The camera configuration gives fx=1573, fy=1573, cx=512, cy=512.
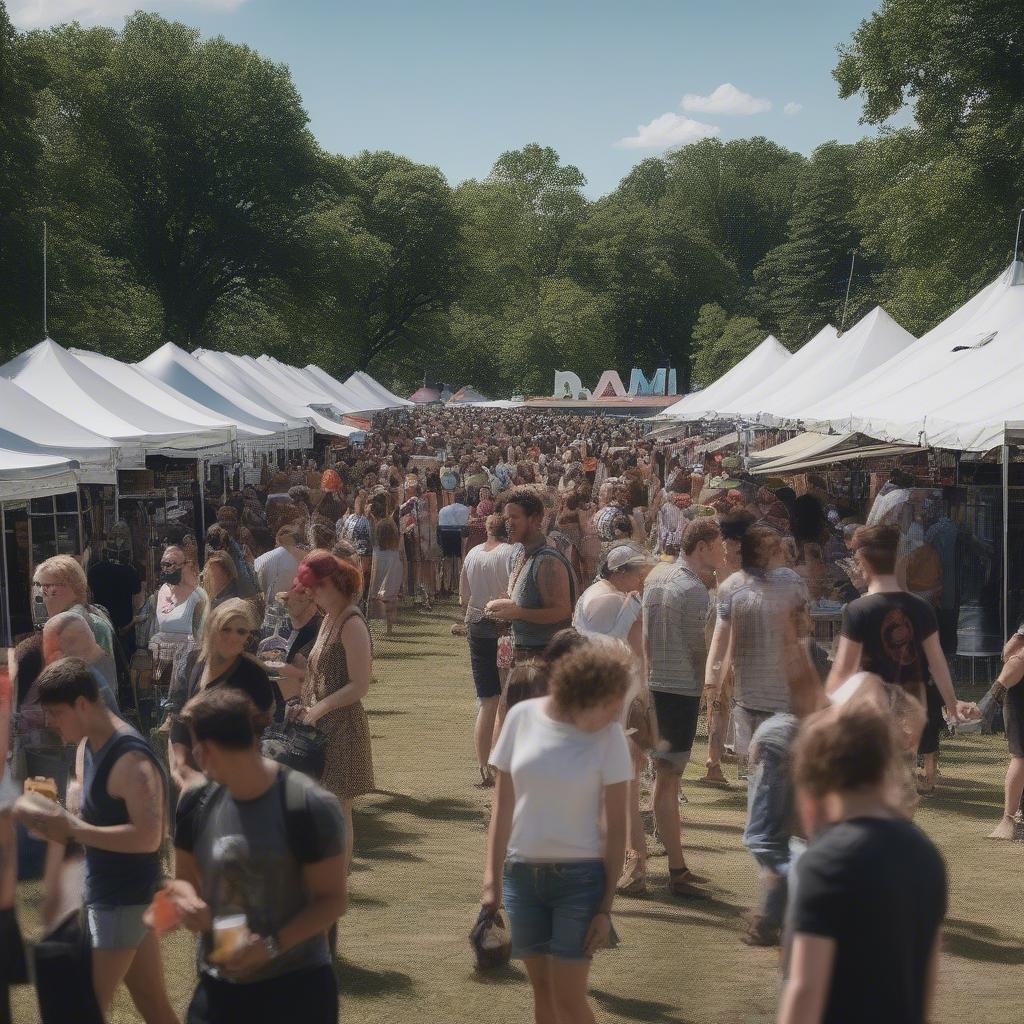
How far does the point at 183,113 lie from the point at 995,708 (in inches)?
1670

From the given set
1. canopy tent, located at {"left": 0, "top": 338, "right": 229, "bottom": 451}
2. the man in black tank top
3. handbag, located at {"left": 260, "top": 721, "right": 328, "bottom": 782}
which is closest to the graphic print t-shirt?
the man in black tank top

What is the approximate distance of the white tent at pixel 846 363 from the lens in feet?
74.2

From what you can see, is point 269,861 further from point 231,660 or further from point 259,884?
point 231,660

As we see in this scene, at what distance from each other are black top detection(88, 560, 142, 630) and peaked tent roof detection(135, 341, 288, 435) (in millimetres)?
10637

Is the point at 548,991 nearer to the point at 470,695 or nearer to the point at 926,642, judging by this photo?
the point at 926,642

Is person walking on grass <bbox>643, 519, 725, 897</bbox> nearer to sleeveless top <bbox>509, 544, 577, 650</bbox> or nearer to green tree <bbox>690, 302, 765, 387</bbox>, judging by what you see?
sleeveless top <bbox>509, 544, 577, 650</bbox>

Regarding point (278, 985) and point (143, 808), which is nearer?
point (278, 985)

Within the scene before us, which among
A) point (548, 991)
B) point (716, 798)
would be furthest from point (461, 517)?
point (548, 991)

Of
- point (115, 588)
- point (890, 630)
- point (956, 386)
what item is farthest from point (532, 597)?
point (956, 386)

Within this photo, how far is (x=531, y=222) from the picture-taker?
10781cm

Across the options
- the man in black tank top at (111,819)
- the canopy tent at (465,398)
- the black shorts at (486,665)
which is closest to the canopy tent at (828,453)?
the black shorts at (486,665)

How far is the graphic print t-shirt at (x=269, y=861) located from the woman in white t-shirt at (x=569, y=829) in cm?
92

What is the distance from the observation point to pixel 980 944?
6684 mm

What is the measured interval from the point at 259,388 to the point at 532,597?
21612mm
